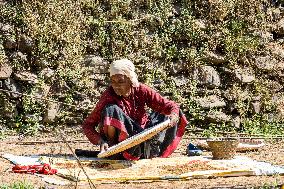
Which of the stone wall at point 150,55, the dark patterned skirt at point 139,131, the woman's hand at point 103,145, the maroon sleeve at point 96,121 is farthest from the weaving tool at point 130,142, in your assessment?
the stone wall at point 150,55

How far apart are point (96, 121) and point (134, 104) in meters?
0.39

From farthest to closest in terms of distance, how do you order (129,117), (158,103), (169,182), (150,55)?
(150,55) → (158,103) → (129,117) → (169,182)

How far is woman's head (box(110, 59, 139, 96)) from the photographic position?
532 centimetres

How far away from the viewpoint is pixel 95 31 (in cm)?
842

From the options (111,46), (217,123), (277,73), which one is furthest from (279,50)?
(111,46)

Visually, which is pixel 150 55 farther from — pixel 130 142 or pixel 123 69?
pixel 130 142

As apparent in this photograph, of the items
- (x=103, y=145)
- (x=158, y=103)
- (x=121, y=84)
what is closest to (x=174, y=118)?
(x=158, y=103)

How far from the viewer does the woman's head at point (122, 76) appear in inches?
209

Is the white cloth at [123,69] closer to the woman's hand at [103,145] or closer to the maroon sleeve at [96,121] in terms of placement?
the maroon sleeve at [96,121]

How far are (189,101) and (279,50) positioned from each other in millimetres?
1693

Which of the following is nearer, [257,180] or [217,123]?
[257,180]

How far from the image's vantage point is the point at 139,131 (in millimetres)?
5348

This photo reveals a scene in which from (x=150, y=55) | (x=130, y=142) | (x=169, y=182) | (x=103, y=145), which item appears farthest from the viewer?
(x=150, y=55)

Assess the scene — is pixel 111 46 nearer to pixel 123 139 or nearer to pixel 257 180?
pixel 123 139
